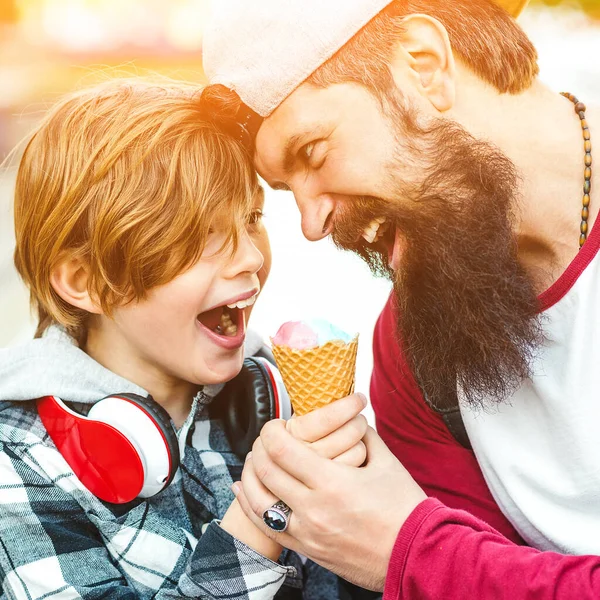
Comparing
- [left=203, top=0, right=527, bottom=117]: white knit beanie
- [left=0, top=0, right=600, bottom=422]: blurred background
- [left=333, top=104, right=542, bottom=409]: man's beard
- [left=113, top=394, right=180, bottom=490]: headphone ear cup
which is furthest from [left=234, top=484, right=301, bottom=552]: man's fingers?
[left=0, top=0, right=600, bottom=422]: blurred background

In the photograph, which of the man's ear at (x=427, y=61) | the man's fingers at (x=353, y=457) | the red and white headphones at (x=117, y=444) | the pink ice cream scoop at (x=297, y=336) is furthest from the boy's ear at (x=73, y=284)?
the man's ear at (x=427, y=61)

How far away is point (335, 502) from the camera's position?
4.72ft

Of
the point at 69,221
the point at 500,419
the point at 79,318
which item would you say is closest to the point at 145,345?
the point at 79,318

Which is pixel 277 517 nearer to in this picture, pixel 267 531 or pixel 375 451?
pixel 267 531

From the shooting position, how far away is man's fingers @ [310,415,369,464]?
1.49 m

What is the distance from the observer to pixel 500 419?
1.77 m

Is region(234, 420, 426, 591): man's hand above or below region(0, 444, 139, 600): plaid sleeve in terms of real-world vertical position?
above

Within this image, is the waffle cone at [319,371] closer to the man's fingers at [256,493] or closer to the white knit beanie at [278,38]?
the man's fingers at [256,493]

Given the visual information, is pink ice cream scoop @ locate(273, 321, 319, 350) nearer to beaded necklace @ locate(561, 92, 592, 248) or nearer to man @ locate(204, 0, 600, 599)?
man @ locate(204, 0, 600, 599)

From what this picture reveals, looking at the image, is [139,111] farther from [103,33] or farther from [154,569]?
[103,33]

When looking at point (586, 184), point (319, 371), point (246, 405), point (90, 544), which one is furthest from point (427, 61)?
point (90, 544)

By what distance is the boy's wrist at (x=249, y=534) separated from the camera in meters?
1.54

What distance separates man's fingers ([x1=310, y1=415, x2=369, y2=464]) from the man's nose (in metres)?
0.45

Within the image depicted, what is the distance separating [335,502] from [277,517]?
13 cm
